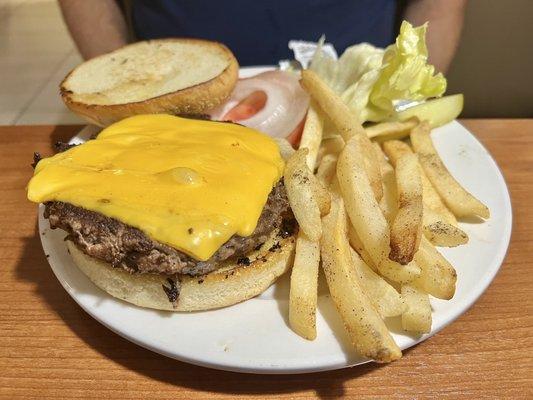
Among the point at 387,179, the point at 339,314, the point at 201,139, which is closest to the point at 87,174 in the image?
the point at 201,139

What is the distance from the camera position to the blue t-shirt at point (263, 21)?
7.47ft

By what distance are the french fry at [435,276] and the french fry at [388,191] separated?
0.15 metres

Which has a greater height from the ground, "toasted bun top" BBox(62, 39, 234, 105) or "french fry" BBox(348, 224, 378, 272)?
"toasted bun top" BBox(62, 39, 234, 105)

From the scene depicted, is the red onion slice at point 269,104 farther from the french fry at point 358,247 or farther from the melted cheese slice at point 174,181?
the french fry at point 358,247

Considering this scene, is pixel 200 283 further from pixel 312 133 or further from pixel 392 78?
pixel 392 78

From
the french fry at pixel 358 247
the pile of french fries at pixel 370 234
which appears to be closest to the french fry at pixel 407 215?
the pile of french fries at pixel 370 234

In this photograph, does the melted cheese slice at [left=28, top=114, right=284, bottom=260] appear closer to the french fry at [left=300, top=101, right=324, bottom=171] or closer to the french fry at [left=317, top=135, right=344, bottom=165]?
the french fry at [left=300, top=101, right=324, bottom=171]

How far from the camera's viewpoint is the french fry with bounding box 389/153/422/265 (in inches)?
42.8

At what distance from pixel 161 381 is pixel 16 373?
1.06ft

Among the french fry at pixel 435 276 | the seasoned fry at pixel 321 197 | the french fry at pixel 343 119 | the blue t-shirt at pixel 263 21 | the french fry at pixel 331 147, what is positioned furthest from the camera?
the blue t-shirt at pixel 263 21

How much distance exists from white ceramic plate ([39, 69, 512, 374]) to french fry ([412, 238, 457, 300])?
62 mm

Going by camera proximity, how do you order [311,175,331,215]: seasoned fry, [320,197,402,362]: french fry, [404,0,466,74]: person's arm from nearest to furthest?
1. [320,197,402,362]: french fry
2. [311,175,331,215]: seasoned fry
3. [404,0,466,74]: person's arm

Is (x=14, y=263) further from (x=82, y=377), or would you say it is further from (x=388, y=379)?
(x=388, y=379)

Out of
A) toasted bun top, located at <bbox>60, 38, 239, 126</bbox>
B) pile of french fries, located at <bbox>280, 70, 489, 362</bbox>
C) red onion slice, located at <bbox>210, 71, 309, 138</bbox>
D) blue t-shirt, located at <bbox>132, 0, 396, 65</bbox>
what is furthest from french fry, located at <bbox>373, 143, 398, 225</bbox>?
blue t-shirt, located at <bbox>132, 0, 396, 65</bbox>
